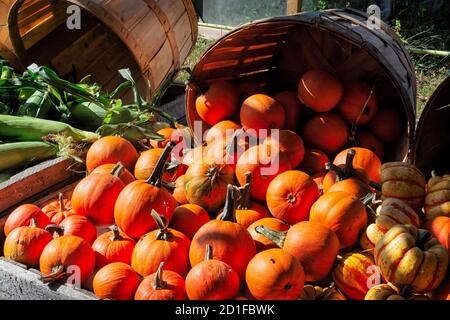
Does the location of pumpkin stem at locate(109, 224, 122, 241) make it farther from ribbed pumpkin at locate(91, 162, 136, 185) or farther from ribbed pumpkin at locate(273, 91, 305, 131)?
ribbed pumpkin at locate(273, 91, 305, 131)

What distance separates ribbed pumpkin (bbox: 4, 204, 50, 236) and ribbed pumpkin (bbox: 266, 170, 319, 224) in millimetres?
926

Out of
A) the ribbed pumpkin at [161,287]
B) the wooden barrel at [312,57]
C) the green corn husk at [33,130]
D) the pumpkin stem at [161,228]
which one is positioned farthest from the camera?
the green corn husk at [33,130]

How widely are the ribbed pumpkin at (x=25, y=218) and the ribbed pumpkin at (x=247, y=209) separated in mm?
721

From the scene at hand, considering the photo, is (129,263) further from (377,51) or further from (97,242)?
(377,51)

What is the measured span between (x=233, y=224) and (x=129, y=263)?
418 mm

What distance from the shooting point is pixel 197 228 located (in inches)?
78.2

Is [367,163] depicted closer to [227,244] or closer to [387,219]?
[387,219]

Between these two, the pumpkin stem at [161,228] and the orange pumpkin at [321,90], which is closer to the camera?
the pumpkin stem at [161,228]

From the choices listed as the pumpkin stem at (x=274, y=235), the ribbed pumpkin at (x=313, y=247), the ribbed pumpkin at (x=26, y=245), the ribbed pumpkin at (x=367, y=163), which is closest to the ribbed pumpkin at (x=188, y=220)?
the pumpkin stem at (x=274, y=235)

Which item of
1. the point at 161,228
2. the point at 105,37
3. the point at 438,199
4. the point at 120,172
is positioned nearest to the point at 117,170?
the point at 120,172

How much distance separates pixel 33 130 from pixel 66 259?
1235 millimetres

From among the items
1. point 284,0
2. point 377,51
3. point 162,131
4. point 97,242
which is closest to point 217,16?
point 284,0

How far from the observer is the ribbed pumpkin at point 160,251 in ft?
5.80

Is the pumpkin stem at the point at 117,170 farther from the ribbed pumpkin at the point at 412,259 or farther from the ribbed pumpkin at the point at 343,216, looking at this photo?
the ribbed pumpkin at the point at 412,259
